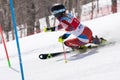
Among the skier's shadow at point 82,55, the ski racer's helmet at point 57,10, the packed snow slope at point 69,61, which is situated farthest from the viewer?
the ski racer's helmet at point 57,10

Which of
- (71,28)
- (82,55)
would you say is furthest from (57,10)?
(82,55)

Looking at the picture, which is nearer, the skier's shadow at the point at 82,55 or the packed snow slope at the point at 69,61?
the packed snow slope at the point at 69,61

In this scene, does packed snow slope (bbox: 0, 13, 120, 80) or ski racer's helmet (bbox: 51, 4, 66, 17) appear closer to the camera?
packed snow slope (bbox: 0, 13, 120, 80)

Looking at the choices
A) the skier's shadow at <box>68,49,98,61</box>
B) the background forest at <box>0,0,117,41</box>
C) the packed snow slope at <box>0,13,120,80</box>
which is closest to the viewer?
the packed snow slope at <box>0,13,120,80</box>

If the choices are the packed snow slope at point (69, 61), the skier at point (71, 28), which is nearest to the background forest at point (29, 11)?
the packed snow slope at point (69, 61)

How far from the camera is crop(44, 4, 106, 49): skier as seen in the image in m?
6.73

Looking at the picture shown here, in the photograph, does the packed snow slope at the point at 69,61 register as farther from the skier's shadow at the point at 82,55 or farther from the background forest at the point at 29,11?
the background forest at the point at 29,11

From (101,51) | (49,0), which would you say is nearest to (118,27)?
(101,51)

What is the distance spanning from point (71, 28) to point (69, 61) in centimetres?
82

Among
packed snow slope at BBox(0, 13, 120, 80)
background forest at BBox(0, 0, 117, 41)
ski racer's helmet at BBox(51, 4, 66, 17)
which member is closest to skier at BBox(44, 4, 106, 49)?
ski racer's helmet at BBox(51, 4, 66, 17)

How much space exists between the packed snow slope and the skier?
0.97 ft

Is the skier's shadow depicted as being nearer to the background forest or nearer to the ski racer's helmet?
the ski racer's helmet

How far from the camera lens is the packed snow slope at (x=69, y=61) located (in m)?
5.06

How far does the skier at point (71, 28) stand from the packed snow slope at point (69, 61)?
294mm
